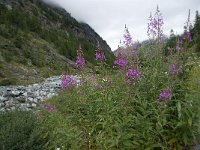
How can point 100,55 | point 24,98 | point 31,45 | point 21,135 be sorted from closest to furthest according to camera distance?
point 100,55 → point 21,135 → point 24,98 → point 31,45

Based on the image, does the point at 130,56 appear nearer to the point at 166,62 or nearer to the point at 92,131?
the point at 166,62

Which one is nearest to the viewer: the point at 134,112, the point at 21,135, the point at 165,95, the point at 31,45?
the point at 165,95

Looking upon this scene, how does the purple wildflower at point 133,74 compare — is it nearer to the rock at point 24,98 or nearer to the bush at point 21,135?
the rock at point 24,98

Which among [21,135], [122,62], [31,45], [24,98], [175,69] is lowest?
[21,135]

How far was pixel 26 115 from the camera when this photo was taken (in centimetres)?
850

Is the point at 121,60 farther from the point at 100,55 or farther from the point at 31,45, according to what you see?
the point at 31,45

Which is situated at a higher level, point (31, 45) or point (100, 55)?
point (31, 45)

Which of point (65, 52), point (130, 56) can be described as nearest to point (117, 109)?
point (130, 56)

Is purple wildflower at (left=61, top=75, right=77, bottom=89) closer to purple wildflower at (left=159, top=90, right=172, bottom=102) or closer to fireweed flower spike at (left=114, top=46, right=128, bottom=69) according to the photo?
fireweed flower spike at (left=114, top=46, right=128, bottom=69)

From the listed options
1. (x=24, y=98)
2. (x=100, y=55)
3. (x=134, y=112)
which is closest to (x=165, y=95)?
(x=134, y=112)

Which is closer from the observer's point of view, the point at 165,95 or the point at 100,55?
the point at 165,95

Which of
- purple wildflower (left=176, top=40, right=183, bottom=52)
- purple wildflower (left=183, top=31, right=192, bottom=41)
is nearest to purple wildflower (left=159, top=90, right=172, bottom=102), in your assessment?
purple wildflower (left=176, top=40, right=183, bottom=52)

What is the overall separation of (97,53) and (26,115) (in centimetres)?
234

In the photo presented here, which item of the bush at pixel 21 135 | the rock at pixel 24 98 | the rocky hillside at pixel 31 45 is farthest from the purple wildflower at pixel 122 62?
the rocky hillside at pixel 31 45
